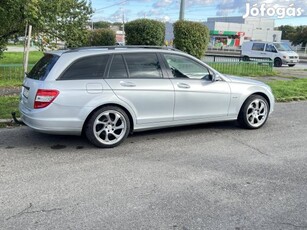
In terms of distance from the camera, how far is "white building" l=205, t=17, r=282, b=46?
6431cm

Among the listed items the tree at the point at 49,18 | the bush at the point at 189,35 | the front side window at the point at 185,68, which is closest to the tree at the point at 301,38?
the bush at the point at 189,35

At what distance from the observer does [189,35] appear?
15070 millimetres

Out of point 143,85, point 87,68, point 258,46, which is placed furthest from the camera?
point 258,46

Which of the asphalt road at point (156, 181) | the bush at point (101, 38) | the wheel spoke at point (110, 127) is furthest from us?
the bush at point (101, 38)

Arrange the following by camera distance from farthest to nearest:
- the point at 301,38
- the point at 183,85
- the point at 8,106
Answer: the point at 301,38 < the point at 8,106 < the point at 183,85

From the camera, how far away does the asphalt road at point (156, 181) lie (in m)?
3.28

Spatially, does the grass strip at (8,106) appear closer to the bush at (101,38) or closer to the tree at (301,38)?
the bush at (101,38)

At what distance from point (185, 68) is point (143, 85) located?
96 centimetres

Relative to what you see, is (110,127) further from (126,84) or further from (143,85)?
(143,85)

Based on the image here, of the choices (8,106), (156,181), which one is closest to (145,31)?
(8,106)

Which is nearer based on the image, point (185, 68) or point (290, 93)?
point (185, 68)

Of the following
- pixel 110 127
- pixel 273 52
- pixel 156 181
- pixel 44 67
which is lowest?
pixel 156 181

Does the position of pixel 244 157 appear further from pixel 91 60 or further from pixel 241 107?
pixel 91 60

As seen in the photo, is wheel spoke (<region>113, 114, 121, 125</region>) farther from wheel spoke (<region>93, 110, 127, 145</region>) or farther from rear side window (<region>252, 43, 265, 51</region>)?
rear side window (<region>252, 43, 265, 51</region>)
